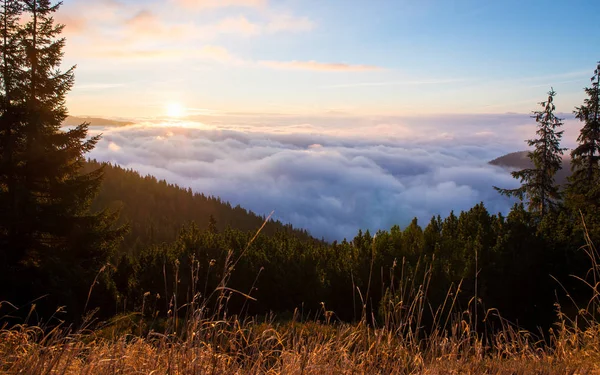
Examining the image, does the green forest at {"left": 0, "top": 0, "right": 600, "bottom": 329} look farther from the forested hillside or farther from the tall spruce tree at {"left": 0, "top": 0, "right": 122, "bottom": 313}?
the forested hillside

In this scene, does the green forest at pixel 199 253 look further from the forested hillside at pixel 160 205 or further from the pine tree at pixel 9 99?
the forested hillside at pixel 160 205

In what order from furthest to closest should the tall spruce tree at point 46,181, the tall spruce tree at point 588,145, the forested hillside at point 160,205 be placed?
the forested hillside at point 160,205
the tall spruce tree at point 588,145
the tall spruce tree at point 46,181

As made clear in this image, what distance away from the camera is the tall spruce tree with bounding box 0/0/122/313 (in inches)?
623

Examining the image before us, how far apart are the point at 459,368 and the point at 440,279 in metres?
7.93

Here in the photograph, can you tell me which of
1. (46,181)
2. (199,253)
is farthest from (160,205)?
(199,253)

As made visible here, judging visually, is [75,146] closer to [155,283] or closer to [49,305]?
[49,305]

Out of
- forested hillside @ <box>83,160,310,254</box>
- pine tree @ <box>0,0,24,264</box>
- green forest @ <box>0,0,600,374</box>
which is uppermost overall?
pine tree @ <box>0,0,24,264</box>

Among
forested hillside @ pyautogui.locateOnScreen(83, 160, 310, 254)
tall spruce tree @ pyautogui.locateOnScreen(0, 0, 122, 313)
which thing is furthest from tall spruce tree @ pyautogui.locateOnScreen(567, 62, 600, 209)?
forested hillside @ pyautogui.locateOnScreen(83, 160, 310, 254)

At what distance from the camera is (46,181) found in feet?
57.0

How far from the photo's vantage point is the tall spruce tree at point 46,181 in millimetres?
15812

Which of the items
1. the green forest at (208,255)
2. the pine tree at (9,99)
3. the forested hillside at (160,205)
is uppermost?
the pine tree at (9,99)

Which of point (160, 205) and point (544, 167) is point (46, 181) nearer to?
point (544, 167)

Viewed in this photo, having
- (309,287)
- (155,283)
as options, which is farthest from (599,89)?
(155,283)

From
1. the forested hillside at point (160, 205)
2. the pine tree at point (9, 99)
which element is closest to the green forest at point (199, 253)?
the pine tree at point (9, 99)
